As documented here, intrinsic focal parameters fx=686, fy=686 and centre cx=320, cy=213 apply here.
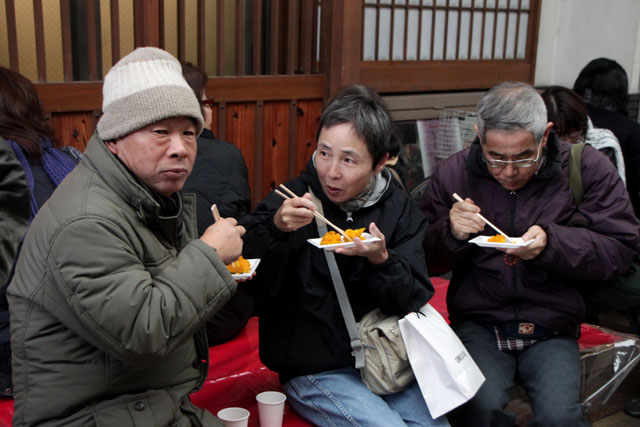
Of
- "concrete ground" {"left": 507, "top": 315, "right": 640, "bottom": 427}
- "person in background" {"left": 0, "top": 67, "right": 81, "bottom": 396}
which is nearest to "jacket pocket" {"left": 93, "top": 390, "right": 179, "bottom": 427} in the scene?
"person in background" {"left": 0, "top": 67, "right": 81, "bottom": 396}

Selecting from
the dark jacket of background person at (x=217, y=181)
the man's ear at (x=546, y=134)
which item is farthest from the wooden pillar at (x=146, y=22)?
the man's ear at (x=546, y=134)

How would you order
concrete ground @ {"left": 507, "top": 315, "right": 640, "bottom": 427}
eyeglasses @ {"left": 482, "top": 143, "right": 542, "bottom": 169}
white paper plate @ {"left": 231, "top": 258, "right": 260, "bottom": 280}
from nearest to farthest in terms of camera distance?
white paper plate @ {"left": 231, "top": 258, "right": 260, "bottom": 280}, eyeglasses @ {"left": 482, "top": 143, "right": 542, "bottom": 169}, concrete ground @ {"left": 507, "top": 315, "right": 640, "bottom": 427}

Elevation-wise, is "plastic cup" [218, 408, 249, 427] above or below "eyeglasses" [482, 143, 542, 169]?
below

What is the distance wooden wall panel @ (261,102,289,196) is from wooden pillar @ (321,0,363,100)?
455 mm

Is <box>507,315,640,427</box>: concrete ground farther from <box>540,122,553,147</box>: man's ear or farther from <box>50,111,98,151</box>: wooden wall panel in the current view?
<box>50,111,98,151</box>: wooden wall panel

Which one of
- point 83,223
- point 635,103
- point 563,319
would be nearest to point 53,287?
point 83,223

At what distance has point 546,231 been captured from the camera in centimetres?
332

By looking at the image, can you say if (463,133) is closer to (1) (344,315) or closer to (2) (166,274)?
(1) (344,315)

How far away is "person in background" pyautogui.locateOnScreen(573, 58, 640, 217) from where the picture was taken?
5816 mm

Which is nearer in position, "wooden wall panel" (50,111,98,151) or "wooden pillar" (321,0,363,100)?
"wooden wall panel" (50,111,98,151)

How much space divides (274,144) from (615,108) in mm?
2997

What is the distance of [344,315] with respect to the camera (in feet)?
9.48

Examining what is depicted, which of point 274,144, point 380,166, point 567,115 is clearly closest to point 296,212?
point 380,166

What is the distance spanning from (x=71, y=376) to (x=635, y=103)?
8.15 m
